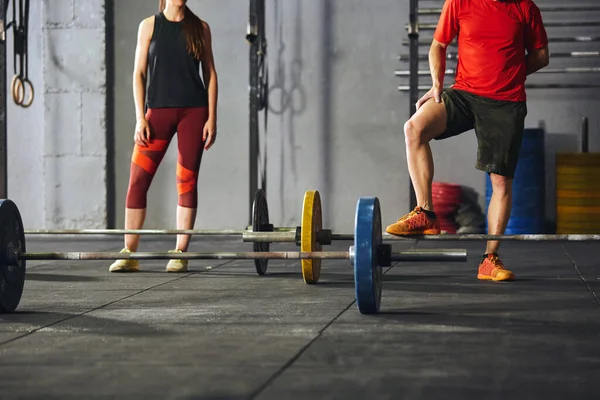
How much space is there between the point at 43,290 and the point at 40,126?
3.64 metres

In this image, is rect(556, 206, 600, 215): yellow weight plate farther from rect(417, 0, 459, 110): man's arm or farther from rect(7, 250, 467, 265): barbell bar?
rect(7, 250, 467, 265): barbell bar

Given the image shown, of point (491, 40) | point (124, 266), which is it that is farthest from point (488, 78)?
point (124, 266)

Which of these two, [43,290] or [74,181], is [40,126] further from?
[43,290]

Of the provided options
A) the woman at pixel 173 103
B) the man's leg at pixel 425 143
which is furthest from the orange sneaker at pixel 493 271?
the woman at pixel 173 103

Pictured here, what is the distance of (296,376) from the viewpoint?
1.85m

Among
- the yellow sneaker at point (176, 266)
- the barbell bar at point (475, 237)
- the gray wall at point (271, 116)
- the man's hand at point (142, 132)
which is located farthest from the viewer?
the gray wall at point (271, 116)

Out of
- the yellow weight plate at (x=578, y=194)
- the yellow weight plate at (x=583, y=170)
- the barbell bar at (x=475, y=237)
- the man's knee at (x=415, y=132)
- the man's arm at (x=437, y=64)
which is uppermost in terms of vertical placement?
the man's arm at (x=437, y=64)

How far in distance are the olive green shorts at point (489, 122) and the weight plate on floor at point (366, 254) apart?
37.5 inches

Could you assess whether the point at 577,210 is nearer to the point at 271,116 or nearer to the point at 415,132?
Answer: the point at 271,116

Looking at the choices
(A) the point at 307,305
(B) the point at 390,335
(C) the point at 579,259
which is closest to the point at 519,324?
(B) the point at 390,335

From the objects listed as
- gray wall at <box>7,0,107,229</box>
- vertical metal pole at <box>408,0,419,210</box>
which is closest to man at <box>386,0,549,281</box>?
vertical metal pole at <box>408,0,419,210</box>

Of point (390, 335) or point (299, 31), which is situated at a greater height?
point (299, 31)

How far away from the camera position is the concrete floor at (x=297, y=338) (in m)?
1.77

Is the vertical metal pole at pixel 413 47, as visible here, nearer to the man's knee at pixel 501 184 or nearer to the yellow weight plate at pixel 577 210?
the yellow weight plate at pixel 577 210
